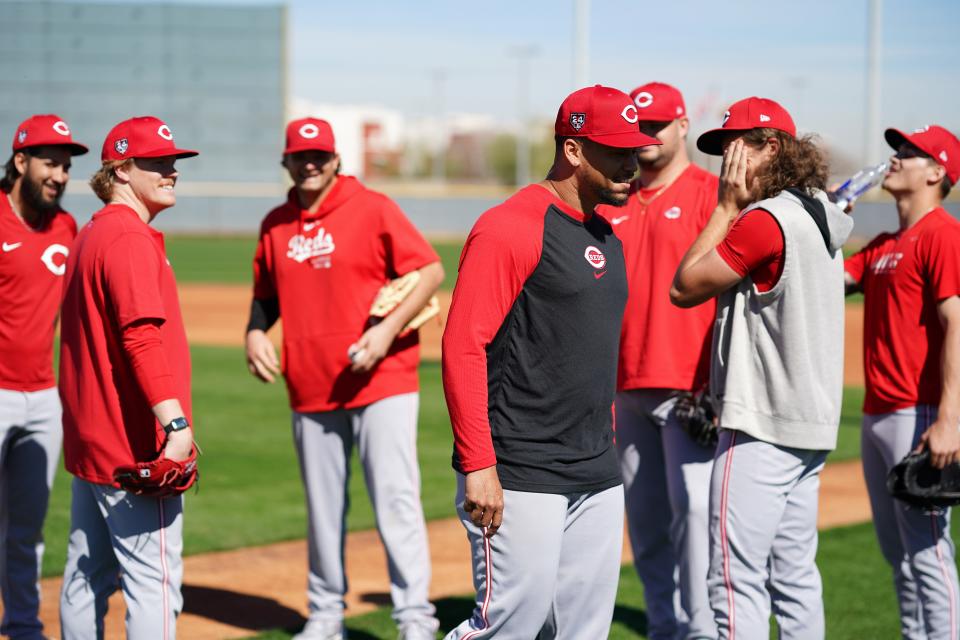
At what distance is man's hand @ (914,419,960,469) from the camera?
4.19 meters

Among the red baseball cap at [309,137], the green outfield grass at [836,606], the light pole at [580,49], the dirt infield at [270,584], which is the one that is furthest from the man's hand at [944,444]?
the light pole at [580,49]

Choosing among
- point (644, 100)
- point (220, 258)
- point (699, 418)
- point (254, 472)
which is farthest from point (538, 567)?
point (220, 258)

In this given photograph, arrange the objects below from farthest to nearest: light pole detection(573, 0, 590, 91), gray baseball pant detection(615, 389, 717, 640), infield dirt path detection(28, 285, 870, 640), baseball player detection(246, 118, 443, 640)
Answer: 1. light pole detection(573, 0, 590, 91)
2. infield dirt path detection(28, 285, 870, 640)
3. baseball player detection(246, 118, 443, 640)
4. gray baseball pant detection(615, 389, 717, 640)

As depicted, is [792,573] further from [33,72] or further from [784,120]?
[33,72]

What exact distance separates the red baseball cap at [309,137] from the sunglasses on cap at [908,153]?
2.45m

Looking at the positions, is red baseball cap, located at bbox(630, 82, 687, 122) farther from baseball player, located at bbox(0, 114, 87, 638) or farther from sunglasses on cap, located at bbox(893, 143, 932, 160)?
baseball player, located at bbox(0, 114, 87, 638)

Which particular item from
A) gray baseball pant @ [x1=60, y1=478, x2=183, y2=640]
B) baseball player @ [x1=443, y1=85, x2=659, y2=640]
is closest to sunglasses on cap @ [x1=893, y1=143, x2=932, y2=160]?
baseball player @ [x1=443, y1=85, x2=659, y2=640]

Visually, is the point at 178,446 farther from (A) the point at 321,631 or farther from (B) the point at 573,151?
(A) the point at 321,631

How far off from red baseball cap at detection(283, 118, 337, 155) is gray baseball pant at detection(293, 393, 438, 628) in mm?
1184

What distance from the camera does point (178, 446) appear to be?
3.66 meters

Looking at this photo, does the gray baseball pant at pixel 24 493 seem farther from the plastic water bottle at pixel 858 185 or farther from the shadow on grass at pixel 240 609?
the plastic water bottle at pixel 858 185

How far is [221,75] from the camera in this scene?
172 feet

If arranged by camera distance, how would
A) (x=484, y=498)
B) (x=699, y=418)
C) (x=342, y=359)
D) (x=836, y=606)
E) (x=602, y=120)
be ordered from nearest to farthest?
(x=484, y=498)
(x=602, y=120)
(x=699, y=418)
(x=342, y=359)
(x=836, y=606)

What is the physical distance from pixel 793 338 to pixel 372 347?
1.95 metres
